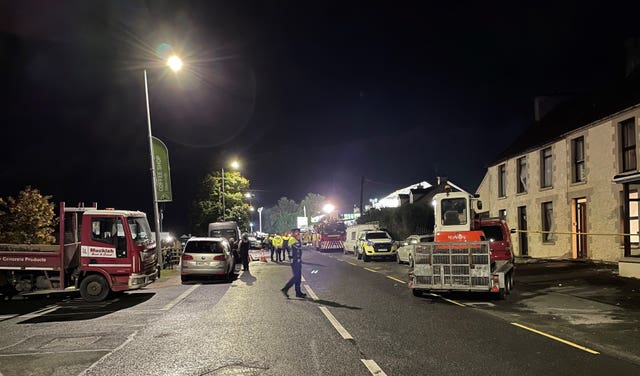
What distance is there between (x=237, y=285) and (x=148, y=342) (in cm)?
885

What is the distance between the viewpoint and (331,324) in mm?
9586

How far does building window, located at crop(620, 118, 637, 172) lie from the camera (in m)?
19.4

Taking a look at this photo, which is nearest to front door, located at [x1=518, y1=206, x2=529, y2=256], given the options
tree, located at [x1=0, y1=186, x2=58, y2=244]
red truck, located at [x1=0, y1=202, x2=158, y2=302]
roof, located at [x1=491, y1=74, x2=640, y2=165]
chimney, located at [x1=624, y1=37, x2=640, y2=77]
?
roof, located at [x1=491, y1=74, x2=640, y2=165]

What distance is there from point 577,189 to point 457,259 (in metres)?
12.5

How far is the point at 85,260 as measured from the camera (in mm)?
13609

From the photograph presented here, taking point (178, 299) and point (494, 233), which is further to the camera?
point (494, 233)

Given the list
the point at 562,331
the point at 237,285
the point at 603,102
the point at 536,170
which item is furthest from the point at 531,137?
the point at 562,331

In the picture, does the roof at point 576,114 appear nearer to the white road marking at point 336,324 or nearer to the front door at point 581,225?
the front door at point 581,225

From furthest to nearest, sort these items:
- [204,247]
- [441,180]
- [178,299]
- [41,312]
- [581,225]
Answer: [441,180] < [581,225] < [204,247] < [178,299] < [41,312]

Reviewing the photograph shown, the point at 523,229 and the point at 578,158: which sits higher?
the point at 578,158

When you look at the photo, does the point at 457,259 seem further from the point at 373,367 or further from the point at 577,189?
the point at 577,189

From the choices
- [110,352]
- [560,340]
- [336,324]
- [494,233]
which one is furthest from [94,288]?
[494,233]

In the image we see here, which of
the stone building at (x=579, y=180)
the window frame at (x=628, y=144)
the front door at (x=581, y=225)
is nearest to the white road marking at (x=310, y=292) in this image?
the stone building at (x=579, y=180)

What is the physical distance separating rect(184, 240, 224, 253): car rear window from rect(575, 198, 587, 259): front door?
51.6ft
